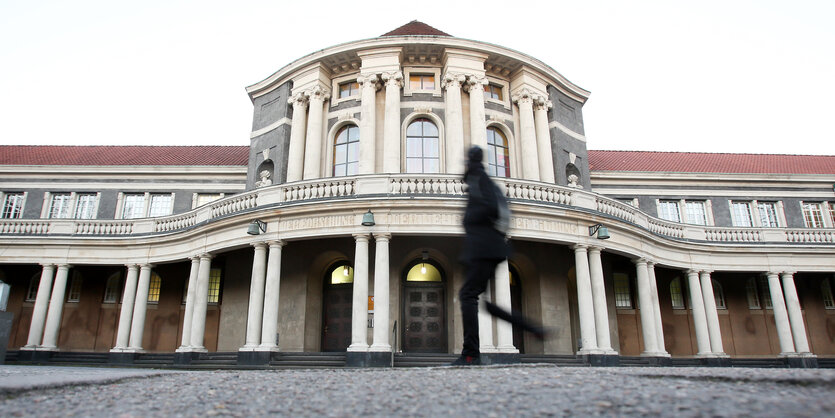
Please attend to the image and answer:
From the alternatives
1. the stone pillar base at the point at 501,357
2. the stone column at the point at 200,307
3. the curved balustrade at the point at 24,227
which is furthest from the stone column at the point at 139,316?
the stone pillar base at the point at 501,357

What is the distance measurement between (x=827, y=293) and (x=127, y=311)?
34661 millimetres

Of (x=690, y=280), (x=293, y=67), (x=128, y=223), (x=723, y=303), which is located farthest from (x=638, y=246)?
(x=128, y=223)

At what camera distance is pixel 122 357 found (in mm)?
21734

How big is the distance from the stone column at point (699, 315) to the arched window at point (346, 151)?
15351mm

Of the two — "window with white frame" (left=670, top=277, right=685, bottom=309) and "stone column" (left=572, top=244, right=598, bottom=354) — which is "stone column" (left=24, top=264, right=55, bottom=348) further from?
"window with white frame" (left=670, top=277, right=685, bottom=309)

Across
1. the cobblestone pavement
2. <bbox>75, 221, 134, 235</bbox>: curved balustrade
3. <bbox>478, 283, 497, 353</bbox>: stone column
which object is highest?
<bbox>75, 221, 134, 235</bbox>: curved balustrade

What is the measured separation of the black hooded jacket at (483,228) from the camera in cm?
699

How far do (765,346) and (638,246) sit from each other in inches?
507

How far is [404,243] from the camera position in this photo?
2033 centimetres

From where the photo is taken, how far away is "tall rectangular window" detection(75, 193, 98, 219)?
30.3 m

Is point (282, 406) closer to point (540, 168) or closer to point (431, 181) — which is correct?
point (431, 181)

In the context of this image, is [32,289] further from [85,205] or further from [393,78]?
[393,78]

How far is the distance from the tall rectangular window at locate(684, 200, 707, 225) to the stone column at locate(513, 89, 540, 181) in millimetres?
11941

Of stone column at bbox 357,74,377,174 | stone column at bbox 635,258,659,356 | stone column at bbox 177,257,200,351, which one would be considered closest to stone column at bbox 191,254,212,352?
stone column at bbox 177,257,200,351
